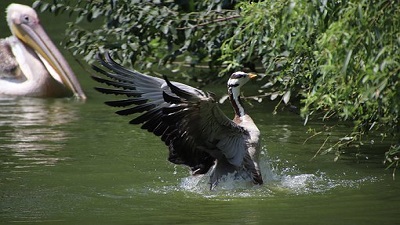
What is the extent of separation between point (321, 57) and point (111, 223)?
74.7 inches

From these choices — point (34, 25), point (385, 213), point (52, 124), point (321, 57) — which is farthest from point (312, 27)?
point (34, 25)

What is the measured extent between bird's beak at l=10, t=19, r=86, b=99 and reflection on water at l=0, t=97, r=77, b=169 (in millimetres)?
646

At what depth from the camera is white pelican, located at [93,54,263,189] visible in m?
8.11

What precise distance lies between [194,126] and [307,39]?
1308mm

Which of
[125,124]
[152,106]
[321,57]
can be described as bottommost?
[125,124]

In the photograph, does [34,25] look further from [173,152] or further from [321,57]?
[321,57]

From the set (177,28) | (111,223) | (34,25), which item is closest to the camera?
(111,223)

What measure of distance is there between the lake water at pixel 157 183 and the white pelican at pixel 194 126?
18 cm

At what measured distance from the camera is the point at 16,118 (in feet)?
40.4

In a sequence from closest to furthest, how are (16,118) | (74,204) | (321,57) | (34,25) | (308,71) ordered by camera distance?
(321,57) < (74,204) < (308,71) < (16,118) < (34,25)

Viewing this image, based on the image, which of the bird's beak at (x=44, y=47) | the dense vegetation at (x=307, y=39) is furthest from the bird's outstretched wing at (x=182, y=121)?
the bird's beak at (x=44, y=47)

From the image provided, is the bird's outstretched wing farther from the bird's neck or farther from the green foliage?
the green foliage

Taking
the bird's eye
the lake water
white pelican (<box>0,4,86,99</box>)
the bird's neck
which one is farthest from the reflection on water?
the bird's neck

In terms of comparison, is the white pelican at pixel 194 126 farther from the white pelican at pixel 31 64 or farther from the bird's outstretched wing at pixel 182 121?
the white pelican at pixel 31 64
